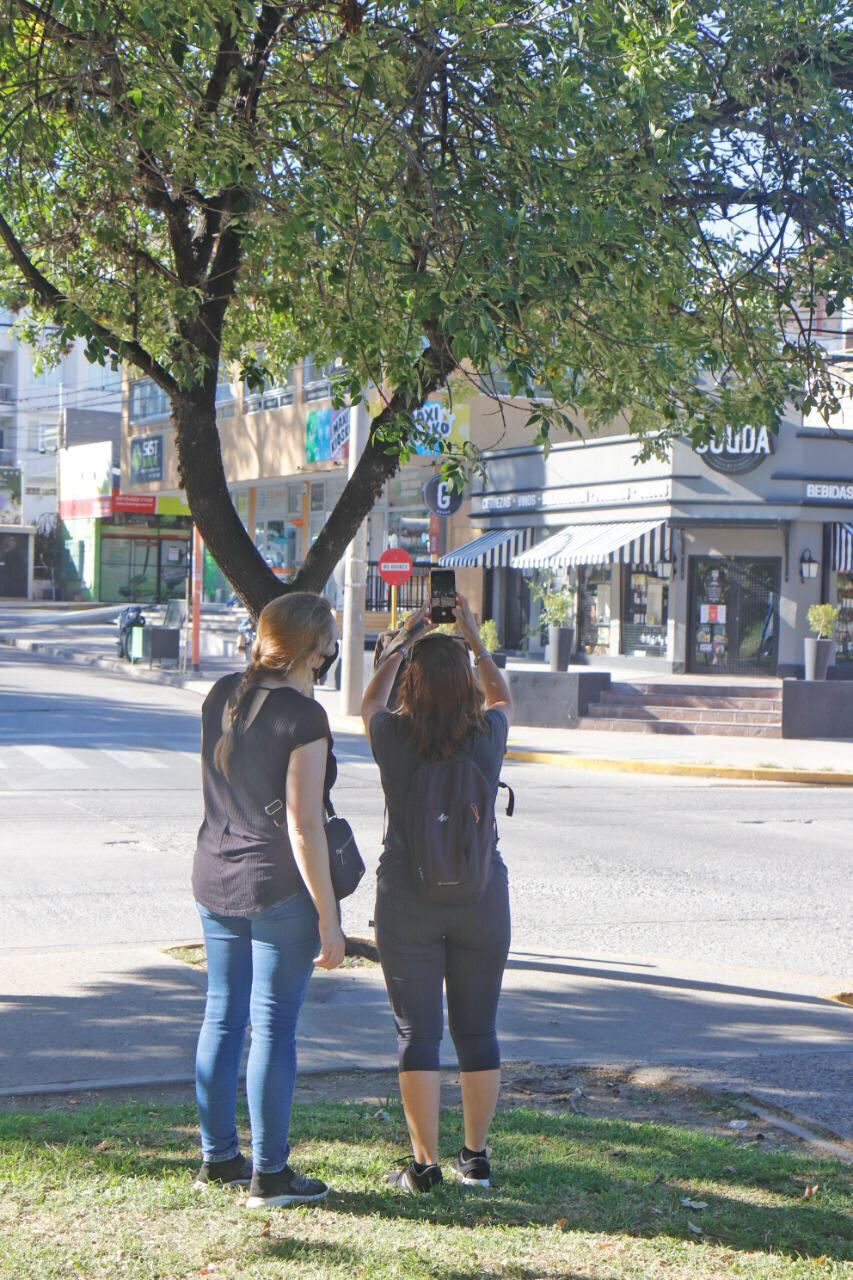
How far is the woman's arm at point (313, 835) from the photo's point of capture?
4.07 metres

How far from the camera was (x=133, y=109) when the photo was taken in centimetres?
858

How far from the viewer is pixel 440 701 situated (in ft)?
Result: 13.9

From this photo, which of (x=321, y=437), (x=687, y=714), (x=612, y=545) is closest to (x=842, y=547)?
(x=612, y=545)

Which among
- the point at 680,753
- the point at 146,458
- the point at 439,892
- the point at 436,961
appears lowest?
the point at 680,753

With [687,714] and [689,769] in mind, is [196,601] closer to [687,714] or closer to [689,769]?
[687,714]

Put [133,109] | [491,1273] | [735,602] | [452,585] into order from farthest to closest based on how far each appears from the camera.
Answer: [735,602]
[133,109]
[452,585]
[491,1273]

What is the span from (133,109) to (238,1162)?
6.61 m

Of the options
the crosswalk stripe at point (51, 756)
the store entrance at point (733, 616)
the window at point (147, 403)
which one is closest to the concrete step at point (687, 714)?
the store entrance at point (733, 616)

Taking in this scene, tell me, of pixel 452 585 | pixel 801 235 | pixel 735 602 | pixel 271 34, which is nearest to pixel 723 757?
pixel 735 602

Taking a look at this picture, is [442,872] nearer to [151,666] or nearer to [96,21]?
[96,21]

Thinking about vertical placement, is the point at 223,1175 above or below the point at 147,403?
below

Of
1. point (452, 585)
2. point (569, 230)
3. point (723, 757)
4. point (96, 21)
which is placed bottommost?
point (723, 757)

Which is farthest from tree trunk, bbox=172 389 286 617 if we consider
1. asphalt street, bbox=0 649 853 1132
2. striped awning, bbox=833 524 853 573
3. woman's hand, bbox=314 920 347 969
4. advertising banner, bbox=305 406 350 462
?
advertising banner, bbox=305 406 350 462

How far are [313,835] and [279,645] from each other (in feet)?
1.89
